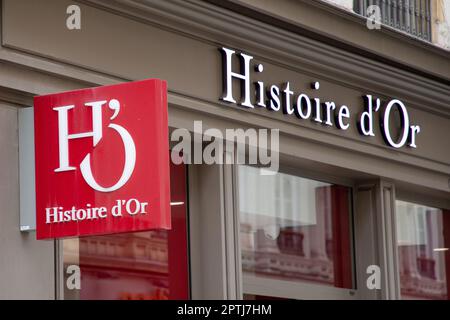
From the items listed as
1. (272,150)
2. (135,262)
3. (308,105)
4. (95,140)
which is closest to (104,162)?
(95,140)

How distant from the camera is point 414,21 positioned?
1372cm

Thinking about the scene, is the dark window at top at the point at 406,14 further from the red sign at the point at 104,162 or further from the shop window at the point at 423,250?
the red sign at the point at 104,162

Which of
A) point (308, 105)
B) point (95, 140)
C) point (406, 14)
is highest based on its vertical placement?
point (406, 14)

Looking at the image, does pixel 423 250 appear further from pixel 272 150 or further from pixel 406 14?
pixel 272 150

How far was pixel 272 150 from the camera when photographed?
460 inches

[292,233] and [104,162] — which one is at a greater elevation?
[104,162]

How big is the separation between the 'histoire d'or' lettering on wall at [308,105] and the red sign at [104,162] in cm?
236

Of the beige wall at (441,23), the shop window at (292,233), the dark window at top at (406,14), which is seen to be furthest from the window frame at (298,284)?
the beige wall at (441,23)

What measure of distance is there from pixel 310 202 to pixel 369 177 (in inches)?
28.3

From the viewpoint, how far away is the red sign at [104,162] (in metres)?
8.65

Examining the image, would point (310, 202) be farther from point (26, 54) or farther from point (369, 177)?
point (26, 54)

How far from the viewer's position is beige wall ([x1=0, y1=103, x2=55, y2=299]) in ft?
29.7

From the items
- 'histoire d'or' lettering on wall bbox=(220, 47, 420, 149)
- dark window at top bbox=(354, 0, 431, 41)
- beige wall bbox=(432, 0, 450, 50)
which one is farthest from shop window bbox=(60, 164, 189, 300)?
beige wall bbox=(432, 0, 450, 50)

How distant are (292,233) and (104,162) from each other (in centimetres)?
399
